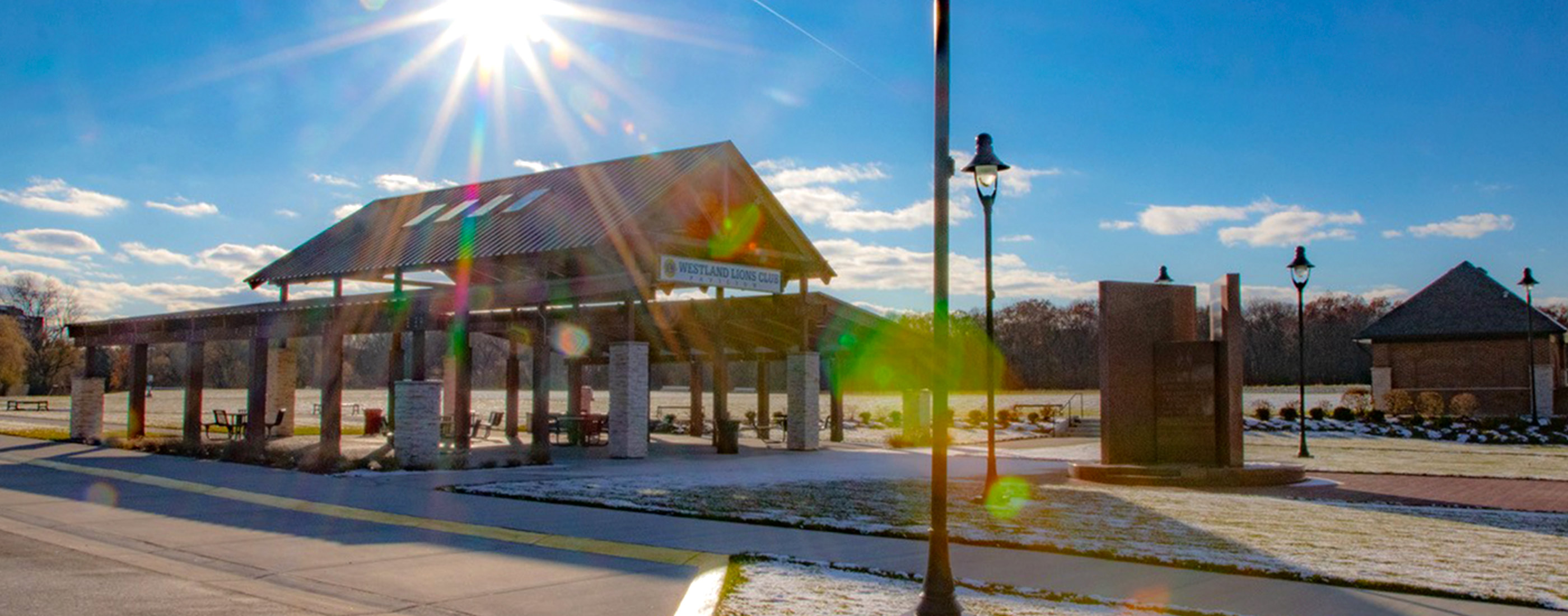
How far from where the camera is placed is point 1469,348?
43.6 meters

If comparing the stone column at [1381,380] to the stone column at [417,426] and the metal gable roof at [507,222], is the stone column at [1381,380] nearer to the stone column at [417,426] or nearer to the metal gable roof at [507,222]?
the metal gable roof at [507,222]

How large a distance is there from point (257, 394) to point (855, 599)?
19382 millimetres

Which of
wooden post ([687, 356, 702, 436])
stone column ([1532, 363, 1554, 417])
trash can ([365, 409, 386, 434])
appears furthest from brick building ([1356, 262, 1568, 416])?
trash can ([365, 409, 386, 434])

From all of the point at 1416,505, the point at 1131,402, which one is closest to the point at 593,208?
the point at 1131,402

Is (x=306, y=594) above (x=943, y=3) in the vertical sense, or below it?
below

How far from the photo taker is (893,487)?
16.5 m

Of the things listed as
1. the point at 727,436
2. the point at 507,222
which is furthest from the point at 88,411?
the point at 727,436

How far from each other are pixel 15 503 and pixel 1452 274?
49.7m

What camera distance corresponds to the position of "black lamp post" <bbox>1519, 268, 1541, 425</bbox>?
3559cm

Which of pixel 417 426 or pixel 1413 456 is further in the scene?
pixel 1413 456

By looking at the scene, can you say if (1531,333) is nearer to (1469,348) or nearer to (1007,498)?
(1469,348)

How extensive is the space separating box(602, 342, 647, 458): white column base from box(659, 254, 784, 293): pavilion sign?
5.25 ft

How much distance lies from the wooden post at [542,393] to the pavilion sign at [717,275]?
265 cm

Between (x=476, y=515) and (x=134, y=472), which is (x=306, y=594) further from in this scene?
(x=134, y=472)
